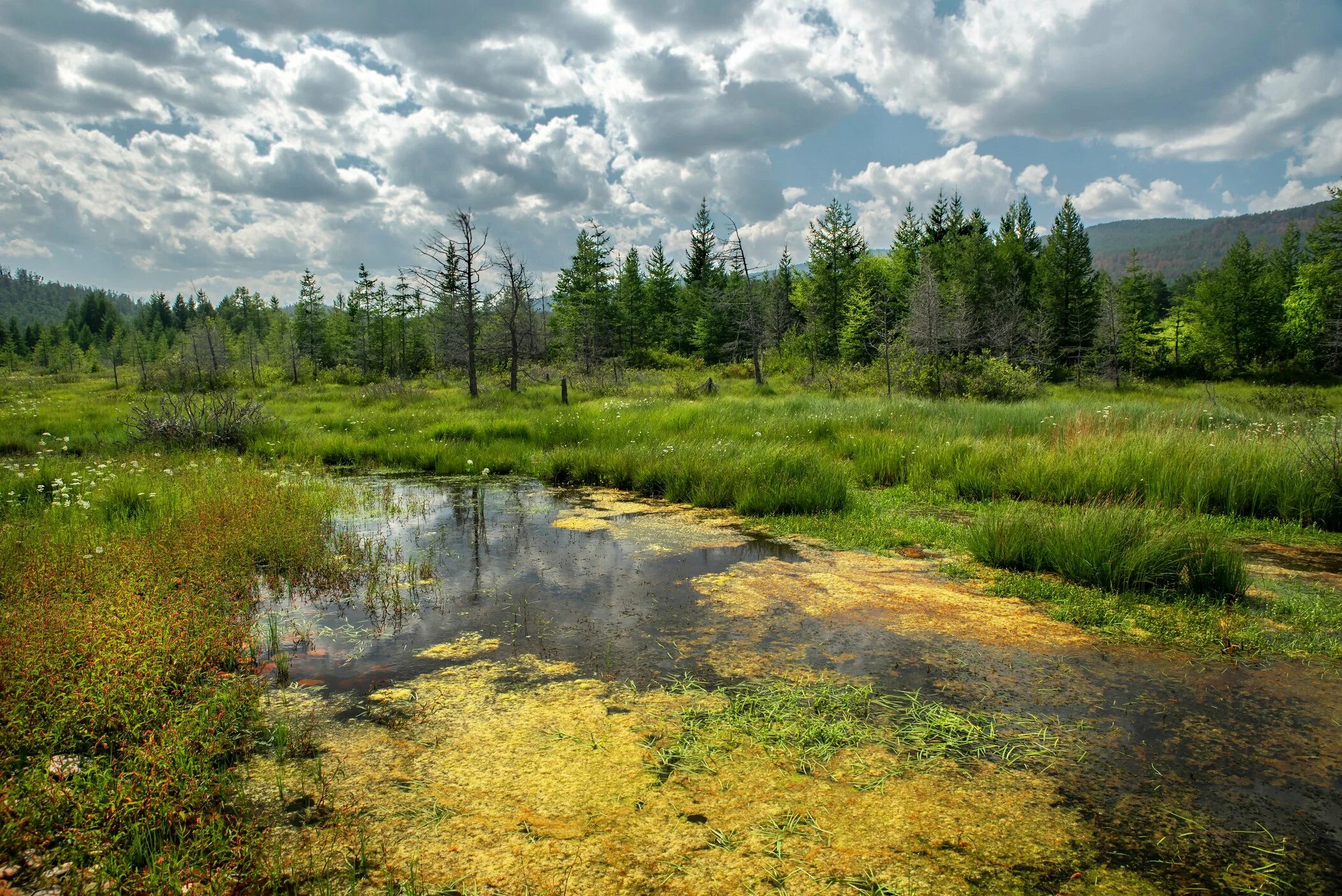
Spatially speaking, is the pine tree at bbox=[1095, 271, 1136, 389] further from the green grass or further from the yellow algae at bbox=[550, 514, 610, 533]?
the yellow algae at bbox=[550, 514, 610, 533]

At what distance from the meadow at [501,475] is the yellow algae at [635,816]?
47cm

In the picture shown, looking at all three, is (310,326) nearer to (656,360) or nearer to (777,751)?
(656,360)

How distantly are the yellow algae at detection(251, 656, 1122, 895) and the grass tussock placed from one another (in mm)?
317

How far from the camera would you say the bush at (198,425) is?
38.8 feet

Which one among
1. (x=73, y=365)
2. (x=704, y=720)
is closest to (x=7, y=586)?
(x=704, y=720)

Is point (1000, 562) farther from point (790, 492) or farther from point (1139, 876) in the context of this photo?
point (1139, 876)

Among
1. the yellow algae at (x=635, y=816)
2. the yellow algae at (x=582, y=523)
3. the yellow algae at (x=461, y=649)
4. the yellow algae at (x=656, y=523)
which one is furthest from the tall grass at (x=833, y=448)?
the yellow algae at (x=635, y=816)

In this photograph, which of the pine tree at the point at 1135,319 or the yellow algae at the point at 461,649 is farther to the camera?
the pine tree at the point at 1135,319

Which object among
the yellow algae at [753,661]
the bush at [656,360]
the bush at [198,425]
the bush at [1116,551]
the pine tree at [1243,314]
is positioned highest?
the pine tree at [1243,314]

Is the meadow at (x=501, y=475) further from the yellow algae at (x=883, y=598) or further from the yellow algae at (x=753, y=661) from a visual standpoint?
the yellow algae at (x=753, y=661)

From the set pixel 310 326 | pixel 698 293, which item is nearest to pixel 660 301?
pixel 698 293

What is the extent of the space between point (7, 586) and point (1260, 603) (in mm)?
8702

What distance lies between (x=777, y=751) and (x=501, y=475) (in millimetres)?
9149

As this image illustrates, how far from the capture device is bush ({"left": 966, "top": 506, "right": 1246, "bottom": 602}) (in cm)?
513
